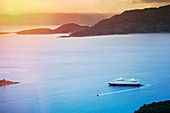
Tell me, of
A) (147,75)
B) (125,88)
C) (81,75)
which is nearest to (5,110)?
(125,88)

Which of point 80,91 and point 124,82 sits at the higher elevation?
point 124,82

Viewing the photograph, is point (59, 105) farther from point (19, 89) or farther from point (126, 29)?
point (126, 29)

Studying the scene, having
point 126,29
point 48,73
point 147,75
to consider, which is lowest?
point 147,75

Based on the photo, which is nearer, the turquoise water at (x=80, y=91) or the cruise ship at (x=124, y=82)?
the turquoise water at (x=80, y=91)

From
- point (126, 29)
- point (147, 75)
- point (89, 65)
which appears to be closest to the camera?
point (147, 75)

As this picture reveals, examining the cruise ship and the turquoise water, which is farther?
the cruise ship

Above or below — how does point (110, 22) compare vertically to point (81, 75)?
above

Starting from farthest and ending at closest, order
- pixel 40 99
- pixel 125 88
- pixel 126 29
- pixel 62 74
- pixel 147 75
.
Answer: pixel 126 29 < pixel 62 74 < pixel 147 75 < pixel 125 88 < pixel 40 99

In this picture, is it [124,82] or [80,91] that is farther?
[124,82]

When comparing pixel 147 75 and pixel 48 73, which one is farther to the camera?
pixel 48 73

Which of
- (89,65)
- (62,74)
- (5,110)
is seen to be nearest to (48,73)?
(62,74)
